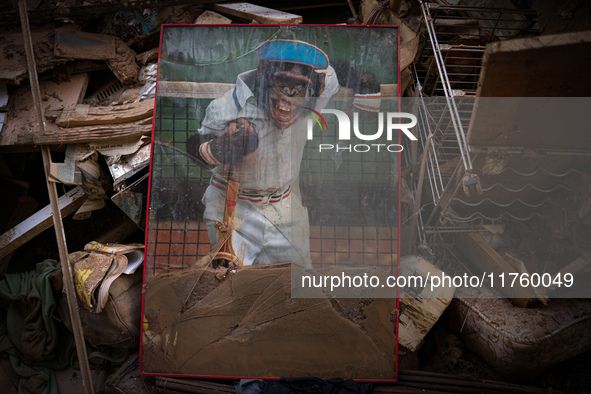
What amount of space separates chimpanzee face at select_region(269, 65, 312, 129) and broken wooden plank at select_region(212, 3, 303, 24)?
0.64m

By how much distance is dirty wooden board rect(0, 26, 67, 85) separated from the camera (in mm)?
3418

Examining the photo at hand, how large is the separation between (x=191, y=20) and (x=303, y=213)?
198 cm

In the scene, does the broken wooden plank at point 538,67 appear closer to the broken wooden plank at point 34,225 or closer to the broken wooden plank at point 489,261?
the broken wooden plank at point 489,261

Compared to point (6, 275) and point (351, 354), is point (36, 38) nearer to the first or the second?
point (6, 275)

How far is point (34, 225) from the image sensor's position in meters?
3.41

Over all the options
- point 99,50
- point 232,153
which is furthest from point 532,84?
point 99,50

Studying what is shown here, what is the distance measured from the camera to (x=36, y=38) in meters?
3.54

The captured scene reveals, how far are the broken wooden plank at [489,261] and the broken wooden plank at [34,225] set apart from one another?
3029mm

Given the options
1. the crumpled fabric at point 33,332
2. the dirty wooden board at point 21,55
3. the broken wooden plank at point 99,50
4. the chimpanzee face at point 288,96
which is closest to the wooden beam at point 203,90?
the chimpanzee face at point 288,96

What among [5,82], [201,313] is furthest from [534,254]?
[5,82]

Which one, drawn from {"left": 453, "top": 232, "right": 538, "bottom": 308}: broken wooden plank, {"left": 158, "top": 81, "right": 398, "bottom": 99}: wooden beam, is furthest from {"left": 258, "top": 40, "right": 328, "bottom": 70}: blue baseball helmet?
{"left": 453, "top": 232, "right": 538, "bottom": 308}: broken wooden plank

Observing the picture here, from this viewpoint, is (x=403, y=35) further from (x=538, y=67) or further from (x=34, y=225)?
(x=34, y=225)

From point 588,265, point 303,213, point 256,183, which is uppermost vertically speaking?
point 256,183

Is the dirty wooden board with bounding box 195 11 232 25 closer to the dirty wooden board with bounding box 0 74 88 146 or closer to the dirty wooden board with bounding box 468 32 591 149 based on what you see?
the dirty wooden board with bounding box 0 74 88 146
